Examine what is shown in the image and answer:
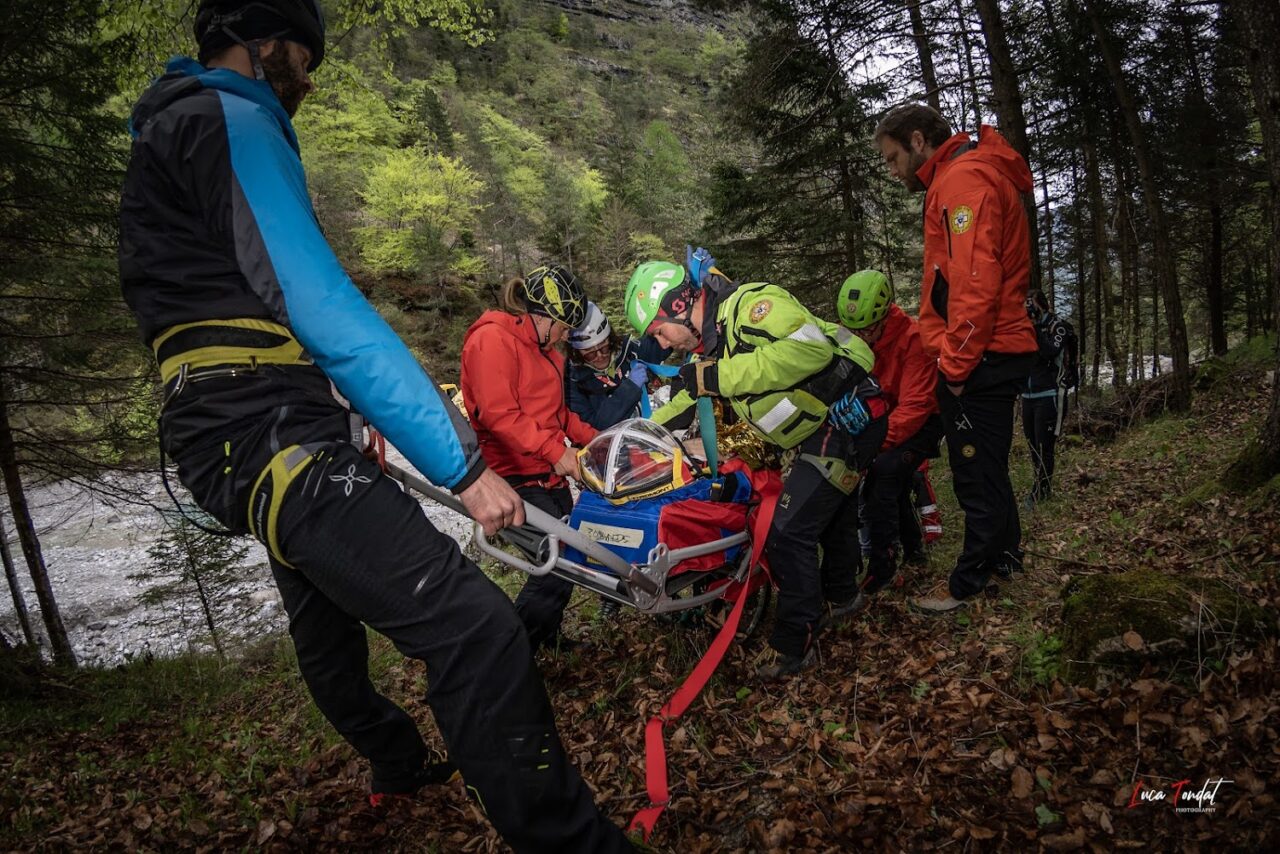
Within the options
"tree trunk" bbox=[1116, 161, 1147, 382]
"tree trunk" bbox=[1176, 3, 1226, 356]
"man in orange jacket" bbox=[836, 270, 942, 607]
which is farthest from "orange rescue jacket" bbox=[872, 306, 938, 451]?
"tree trunk" bbox=[1176, 3, 1226, 356]

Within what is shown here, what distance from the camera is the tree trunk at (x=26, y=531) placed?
26.8ft

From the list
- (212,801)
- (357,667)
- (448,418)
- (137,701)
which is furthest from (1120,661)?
(137,701)

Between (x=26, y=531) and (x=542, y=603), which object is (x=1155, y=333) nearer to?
(x=542, y=603)

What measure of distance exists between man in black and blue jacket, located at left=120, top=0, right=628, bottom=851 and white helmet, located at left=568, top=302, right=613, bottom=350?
3.04 metres

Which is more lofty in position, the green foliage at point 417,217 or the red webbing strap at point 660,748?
the green foliage at point 417,217

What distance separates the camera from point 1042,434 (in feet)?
24.0

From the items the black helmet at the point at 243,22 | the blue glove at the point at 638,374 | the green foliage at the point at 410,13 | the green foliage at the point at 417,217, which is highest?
the green foliage at the point at 417,217

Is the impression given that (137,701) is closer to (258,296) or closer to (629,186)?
(258,296)

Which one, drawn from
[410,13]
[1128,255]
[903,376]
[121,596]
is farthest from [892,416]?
[121,596]

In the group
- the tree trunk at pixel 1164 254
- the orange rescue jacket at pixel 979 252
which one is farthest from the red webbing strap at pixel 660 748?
the tree trunk at pixel 1164 254

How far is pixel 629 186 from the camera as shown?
4931cm

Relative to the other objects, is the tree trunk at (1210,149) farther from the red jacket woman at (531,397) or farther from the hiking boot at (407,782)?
the hiking boot at (407,782)

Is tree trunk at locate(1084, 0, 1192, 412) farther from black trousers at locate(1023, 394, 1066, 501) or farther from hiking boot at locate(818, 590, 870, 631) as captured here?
hiking boot at locate(818, 590, 870, 631)

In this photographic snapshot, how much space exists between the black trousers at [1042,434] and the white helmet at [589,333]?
5.15m
